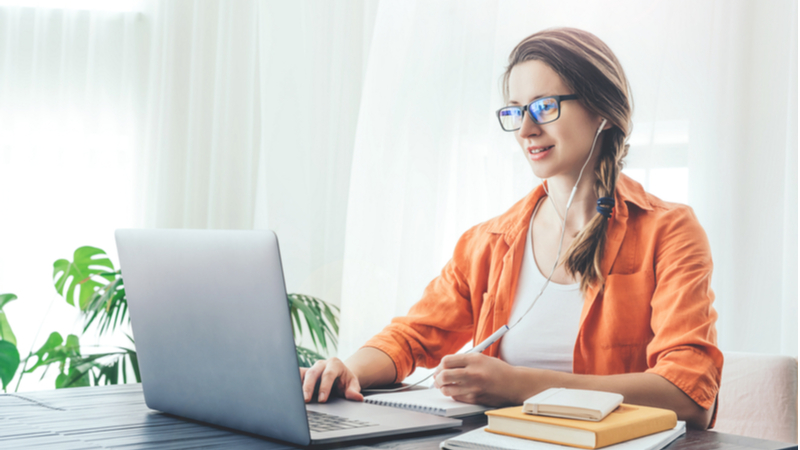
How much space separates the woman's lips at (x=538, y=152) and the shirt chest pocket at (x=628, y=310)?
0.89 ft

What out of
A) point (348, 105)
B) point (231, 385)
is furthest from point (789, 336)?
point (348, 105)

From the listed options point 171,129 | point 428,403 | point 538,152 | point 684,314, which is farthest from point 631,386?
point 171,129

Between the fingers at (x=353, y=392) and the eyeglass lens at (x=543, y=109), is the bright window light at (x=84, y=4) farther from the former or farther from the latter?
the fingers at (x=353, y=392)

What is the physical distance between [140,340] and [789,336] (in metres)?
1.68

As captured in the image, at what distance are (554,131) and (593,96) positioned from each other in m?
0.10

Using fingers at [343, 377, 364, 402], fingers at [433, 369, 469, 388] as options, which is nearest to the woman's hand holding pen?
fingers at [433, 369, 469, 388]

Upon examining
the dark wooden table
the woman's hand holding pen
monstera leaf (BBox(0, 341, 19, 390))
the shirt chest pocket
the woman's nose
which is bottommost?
monstera leaf (BBox(0, 341, 19, 390))

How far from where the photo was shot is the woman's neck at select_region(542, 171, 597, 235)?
4.54 feet

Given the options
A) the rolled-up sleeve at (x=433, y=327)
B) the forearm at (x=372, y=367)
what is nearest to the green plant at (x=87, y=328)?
the rolled-up sleeve at (x=433, y=327)

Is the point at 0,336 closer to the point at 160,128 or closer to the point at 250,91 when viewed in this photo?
the point at 160,128

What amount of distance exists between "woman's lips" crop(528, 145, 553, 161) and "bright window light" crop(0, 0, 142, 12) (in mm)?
2151

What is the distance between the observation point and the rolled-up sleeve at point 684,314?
1.03 m

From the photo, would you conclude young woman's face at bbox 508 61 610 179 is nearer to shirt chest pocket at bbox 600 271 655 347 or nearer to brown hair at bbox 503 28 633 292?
brown hair at bbox 503 28 633 292

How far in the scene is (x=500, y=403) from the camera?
94 centimetres
